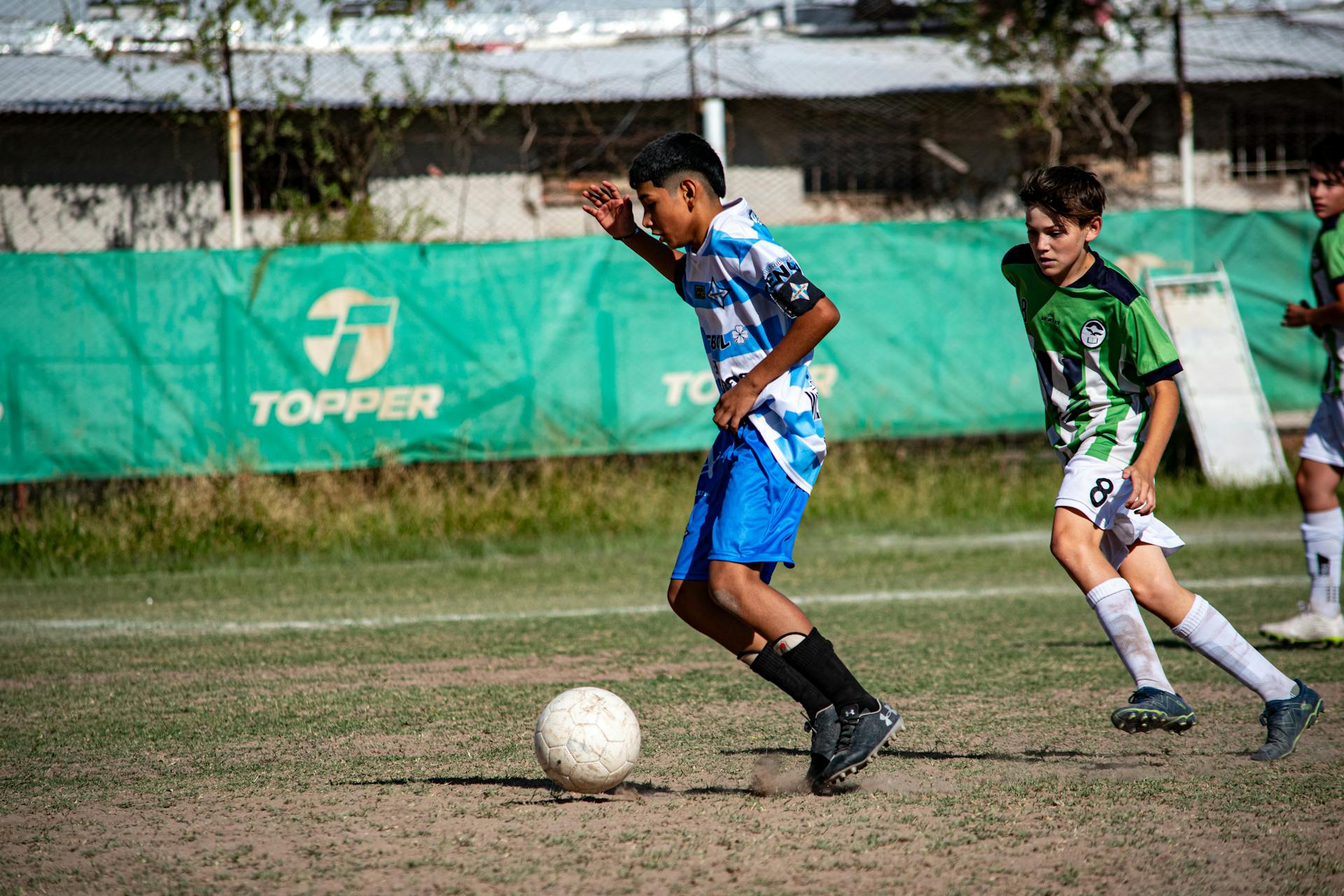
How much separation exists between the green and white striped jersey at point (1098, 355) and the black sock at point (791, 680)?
1.14 meters

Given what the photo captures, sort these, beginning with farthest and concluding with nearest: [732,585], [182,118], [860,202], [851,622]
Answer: [860,202] < [182,118] < [851,622] < [732,585]

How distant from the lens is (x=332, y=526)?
403 inches

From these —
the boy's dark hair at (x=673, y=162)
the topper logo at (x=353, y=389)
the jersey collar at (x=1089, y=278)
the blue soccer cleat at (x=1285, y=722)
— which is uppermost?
the boy's dark hair at (x=673, y=162)

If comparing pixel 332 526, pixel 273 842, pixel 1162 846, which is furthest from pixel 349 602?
pixel 1162 846

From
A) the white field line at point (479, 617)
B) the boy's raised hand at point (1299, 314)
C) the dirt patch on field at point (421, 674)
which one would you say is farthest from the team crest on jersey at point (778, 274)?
the white field line at point (479, 617)

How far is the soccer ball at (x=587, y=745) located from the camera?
3836 mm

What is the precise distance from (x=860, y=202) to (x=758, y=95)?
2133 millimetres

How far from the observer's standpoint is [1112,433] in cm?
424

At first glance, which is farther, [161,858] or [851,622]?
[851,622]

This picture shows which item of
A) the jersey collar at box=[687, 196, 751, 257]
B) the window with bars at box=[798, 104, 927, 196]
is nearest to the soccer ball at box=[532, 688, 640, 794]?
the jersey collar at box=[687, 196, 751, 257]

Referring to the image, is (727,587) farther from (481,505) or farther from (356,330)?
(356,330)

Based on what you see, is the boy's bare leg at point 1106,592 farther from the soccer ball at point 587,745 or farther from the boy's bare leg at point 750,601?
the soccer ball at point 587,745

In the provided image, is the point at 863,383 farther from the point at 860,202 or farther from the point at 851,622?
the point at 860,202

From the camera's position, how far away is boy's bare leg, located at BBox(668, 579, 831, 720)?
13.0 ft
